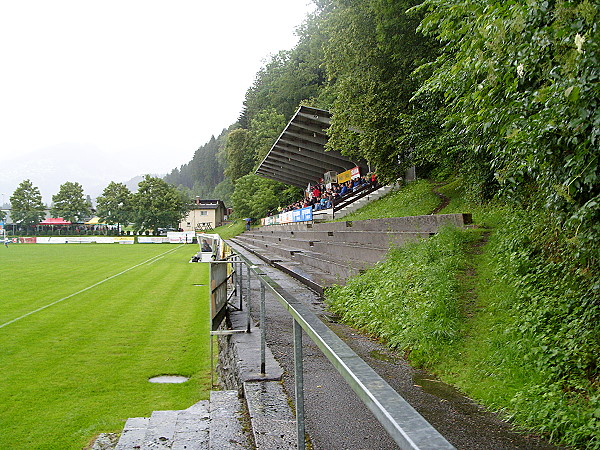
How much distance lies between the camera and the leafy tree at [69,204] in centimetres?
9512

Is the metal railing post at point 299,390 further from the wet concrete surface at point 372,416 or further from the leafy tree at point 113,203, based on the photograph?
the leafy tree at point 113,203

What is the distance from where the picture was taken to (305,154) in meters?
32.6

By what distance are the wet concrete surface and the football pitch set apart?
2378 mm

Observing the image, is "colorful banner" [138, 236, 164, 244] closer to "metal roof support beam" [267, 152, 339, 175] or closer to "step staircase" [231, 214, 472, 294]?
"metal roof support beam" [267, 152, 339, 175]

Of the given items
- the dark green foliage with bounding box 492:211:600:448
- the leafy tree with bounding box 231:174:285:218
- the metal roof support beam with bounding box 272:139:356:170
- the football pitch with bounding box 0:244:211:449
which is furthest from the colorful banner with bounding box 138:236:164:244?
the dark green foliage with bounding box 492:211:600:448

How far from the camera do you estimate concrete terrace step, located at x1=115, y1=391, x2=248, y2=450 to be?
3.40 metres

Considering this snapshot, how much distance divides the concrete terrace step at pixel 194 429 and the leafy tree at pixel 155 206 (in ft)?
260

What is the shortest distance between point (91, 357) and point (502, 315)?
7.15 metres

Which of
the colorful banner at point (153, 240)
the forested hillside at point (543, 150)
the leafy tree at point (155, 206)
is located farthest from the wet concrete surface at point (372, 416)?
the leafy tree at point (155, 206)

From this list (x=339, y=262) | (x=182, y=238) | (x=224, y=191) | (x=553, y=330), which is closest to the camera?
(x=553, y=330)

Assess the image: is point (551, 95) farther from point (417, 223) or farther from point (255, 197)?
point (255, 197)

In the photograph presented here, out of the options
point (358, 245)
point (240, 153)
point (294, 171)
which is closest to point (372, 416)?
point (358, 245)

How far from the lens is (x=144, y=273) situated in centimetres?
2395

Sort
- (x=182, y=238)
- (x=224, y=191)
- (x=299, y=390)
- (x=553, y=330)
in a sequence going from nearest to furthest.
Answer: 1. (x=299, y=390)
2. (x=553, y=330)
3. (x=182, y=238)
4. (x=224, y=191)
